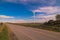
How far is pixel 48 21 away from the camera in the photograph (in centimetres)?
6725

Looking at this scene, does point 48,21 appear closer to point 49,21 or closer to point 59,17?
point 49,21

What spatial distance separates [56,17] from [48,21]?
206 inches

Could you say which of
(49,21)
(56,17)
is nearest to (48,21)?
(49,21)

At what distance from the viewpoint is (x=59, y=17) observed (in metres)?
68.2

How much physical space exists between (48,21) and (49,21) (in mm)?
546

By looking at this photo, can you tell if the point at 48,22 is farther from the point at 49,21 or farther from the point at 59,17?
the point at 59,17

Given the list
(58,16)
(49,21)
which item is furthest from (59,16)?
(49,21)

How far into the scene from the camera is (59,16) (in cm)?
6962

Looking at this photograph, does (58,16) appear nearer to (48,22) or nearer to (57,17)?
(57,17)

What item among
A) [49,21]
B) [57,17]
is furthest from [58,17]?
[49,21]

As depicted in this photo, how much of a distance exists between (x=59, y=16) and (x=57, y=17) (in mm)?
1079

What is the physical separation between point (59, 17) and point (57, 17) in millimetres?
1372

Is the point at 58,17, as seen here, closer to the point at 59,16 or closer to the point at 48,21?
the point at 59,16

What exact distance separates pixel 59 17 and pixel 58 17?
2.33 feet
